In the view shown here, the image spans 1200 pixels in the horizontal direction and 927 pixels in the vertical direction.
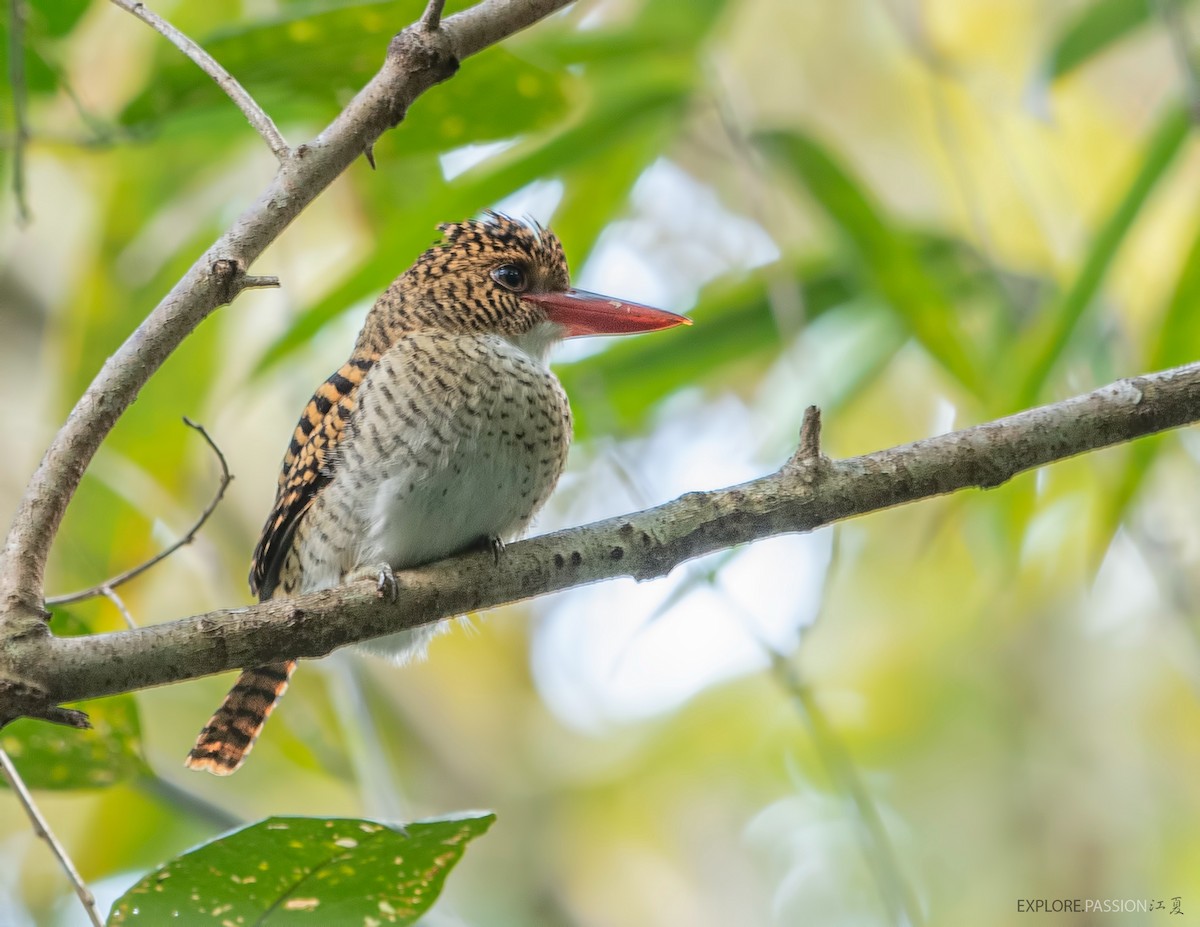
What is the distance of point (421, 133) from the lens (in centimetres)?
259

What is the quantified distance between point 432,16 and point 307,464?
3.49 feet

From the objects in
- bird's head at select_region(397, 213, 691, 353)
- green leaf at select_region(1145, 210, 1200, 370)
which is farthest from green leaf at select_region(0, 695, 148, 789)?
green leaf at select_region(1145, 210, 1200, 370)

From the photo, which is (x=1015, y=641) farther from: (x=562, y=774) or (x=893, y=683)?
(x=562, y=774)

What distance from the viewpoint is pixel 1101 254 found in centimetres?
264

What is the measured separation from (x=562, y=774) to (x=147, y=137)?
361cm

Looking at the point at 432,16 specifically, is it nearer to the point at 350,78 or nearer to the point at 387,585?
the point at 387,585

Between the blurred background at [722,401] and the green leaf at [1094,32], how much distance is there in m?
0.01

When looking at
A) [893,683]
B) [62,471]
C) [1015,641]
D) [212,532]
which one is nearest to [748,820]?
[893,683]

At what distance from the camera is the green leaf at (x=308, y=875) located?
1.53 m

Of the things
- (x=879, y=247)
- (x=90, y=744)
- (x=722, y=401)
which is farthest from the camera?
(x=722, y=401)

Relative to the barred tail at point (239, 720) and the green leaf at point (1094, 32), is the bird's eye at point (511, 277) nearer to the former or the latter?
the barred tail at point (239, 720)

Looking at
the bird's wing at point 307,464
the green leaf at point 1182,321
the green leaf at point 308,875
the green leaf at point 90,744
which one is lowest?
the green leaf at point 308,875

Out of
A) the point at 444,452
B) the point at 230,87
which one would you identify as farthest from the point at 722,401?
the point at 230,87

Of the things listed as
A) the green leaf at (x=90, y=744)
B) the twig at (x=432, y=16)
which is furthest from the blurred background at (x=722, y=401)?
the twig at (x=432, y=16)
